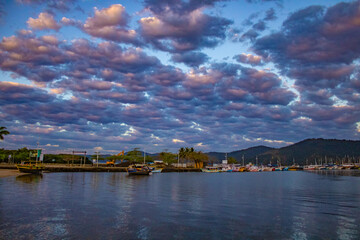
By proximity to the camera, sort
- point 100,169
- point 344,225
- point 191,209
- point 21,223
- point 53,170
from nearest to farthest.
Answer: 1. point 21,223
2. point 344,225
3. point 191,209
4. point 53,170
5. point 100,169

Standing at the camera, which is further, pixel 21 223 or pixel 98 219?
pixel 98 219

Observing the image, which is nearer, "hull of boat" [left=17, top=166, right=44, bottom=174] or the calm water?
the calm water

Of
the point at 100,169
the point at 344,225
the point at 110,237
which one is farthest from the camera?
the point at 100,169

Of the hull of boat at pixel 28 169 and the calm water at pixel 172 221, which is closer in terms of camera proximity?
the calm water at pixel 172 221

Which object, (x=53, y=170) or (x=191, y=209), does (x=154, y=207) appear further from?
(x=53, y=170)

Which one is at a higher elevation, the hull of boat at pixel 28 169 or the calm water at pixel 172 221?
the hull of boat at pixel 28 169

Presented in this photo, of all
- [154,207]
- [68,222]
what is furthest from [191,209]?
[68,222]

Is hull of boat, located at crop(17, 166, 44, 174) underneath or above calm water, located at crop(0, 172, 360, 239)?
above

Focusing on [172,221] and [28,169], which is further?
[28,169]

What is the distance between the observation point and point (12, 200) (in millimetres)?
37344

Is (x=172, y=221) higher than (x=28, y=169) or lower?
lower

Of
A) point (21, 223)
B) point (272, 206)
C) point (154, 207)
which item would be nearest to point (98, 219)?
point (21, 223)

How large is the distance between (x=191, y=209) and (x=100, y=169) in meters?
142

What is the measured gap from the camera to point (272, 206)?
37531mm
